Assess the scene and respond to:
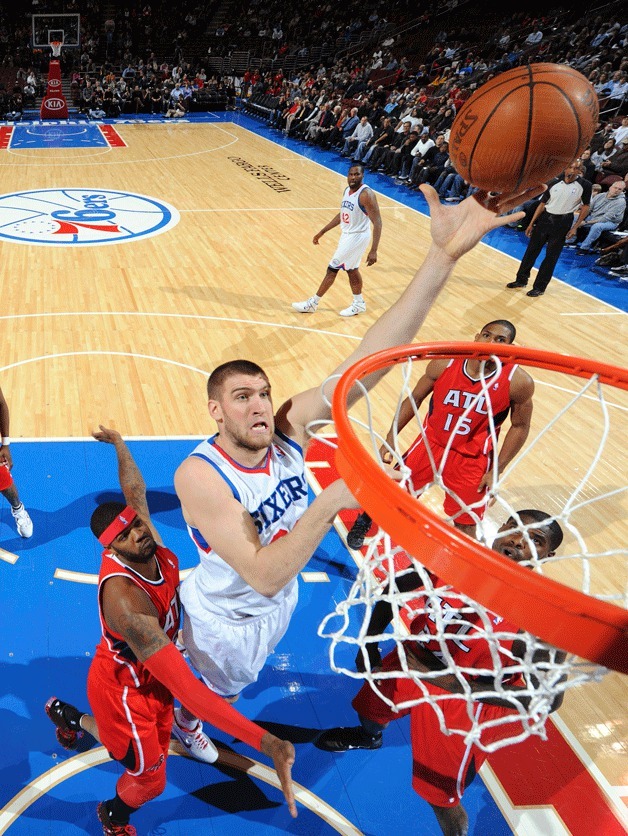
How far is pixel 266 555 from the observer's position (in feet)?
5.92

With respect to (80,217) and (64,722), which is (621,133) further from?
(64,722)

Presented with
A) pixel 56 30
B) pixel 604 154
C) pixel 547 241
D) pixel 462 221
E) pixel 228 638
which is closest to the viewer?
pixel 462 221

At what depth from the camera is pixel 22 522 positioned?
4086mm

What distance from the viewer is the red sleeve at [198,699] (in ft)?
6.88

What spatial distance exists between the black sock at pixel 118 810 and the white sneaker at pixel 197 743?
15.0 inches

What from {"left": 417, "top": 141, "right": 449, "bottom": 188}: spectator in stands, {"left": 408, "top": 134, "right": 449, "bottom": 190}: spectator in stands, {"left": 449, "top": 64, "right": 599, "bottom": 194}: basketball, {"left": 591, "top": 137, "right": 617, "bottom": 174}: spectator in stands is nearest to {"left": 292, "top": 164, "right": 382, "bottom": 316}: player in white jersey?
{"left": 449, "top": 64, "right": 599, "bottom": 194}: basketball

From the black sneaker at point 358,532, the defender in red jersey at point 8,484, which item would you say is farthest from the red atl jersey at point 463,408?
the defender in red jersey at point 8,484

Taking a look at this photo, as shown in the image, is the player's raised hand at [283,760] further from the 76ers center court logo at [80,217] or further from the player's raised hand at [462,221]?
the 76ers center court logo at [80,217]

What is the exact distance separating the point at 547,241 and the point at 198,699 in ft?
26.8

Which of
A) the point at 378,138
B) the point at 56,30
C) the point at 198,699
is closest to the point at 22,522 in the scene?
the point at 198,699

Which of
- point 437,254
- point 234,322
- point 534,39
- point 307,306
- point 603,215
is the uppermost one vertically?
point 534,39

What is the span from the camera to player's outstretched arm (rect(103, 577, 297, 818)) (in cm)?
204

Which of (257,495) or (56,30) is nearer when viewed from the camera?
(257,495)

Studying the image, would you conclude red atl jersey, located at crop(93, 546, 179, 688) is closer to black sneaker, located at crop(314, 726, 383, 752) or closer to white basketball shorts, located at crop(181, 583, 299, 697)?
white basketball shorts, located at crop(181, 583, 299, 697)
